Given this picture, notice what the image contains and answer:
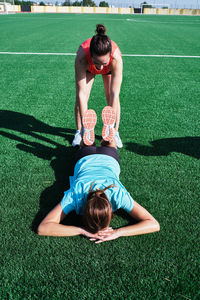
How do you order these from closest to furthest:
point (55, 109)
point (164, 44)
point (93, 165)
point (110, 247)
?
point (110, 247)
point (93, 165)
point (55, 109)
point (164, 44)

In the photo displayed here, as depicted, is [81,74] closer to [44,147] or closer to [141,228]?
[44,147]

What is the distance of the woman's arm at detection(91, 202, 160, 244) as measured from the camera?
2.26m

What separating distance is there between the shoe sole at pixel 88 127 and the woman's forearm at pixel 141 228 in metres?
1.20

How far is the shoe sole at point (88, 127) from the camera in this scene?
10.4 ft

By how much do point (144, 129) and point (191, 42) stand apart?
1156 cm

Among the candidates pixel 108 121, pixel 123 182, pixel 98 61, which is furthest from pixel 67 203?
pixel 98 61

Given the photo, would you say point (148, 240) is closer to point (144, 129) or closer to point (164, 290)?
point (164, 290)

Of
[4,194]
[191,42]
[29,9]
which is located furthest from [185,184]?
[29,9]

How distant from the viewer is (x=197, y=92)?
6.50 meters

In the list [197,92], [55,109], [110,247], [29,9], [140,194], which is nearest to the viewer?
[110,247]

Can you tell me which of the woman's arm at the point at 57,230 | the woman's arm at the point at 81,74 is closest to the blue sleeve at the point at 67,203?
the woman's arm at the point at 57,230

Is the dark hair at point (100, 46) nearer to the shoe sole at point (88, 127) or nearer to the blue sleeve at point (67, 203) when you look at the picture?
A: the shoe sole at point (88, 127)

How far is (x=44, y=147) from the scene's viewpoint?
12.8 feet

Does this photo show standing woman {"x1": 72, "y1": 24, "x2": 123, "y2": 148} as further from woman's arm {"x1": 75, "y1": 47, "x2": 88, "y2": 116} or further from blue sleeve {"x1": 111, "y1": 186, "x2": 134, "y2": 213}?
blue sleeve {"x1": 111, "y1": 186, "x2": 134, "y2": 213}
